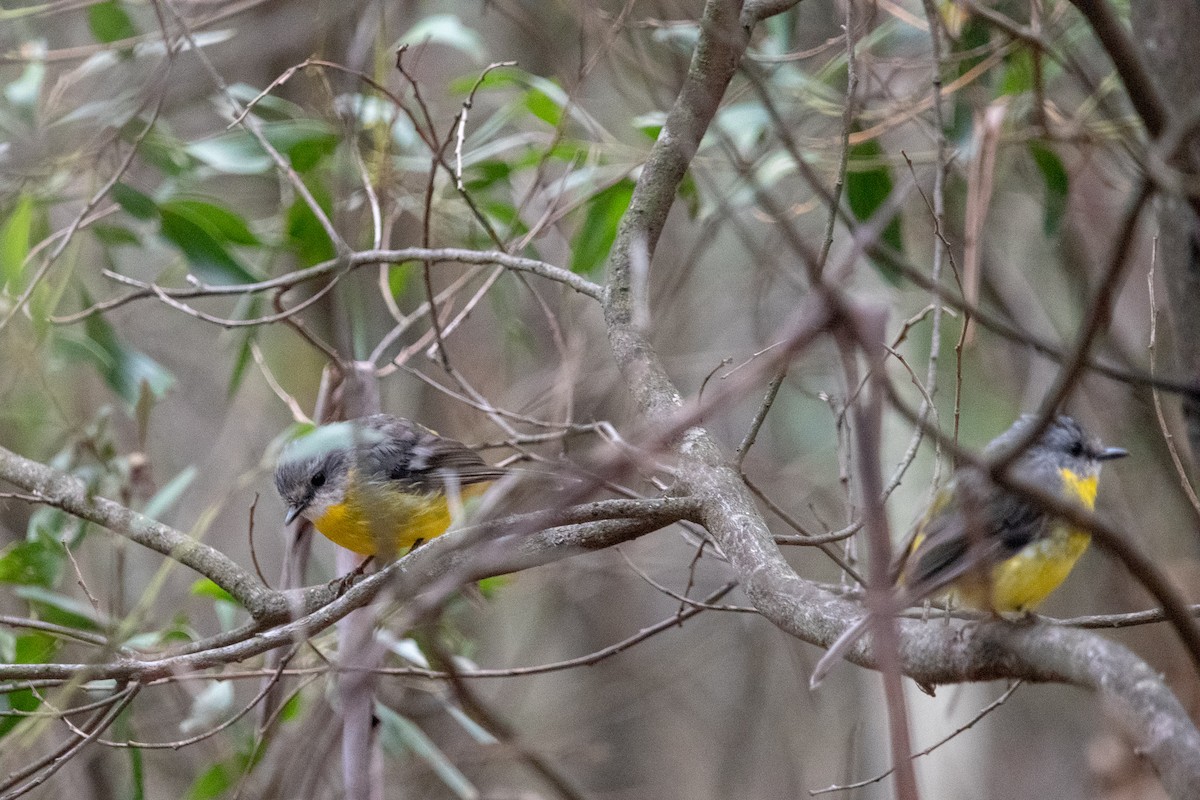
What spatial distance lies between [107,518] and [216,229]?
1.78 m

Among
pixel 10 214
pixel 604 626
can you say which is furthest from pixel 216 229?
pixel 604 626

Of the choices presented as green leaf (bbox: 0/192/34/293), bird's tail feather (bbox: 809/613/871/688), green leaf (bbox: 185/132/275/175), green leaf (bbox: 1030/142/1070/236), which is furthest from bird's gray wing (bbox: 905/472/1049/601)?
green leaf (bbox: 0/192/34/293)

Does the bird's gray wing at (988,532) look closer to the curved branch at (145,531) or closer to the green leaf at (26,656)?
the curved branch at (145,531)

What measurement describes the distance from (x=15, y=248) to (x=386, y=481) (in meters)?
1.54

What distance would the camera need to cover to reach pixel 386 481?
4266mm

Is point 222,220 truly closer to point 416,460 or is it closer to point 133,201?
point 133,201

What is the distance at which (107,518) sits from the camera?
311 centimetres

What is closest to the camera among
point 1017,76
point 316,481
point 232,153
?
point 316,481

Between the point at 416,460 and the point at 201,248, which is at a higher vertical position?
the point at 201,248

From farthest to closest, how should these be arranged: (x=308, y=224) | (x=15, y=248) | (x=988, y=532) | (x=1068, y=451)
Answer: (x=308, y=224)
(x=15, y=248)
(x=1068, y=451)
(x=988, y=532)

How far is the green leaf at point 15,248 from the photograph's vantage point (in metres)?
3.95

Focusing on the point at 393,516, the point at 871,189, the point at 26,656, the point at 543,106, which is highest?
the point at 543,106

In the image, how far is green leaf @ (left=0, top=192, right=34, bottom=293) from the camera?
3949 mm

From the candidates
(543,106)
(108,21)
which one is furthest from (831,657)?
(108,21)
